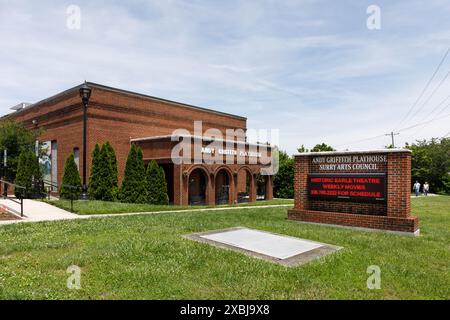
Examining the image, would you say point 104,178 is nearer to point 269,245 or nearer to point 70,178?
point 70,178

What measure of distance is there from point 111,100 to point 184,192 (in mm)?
8083

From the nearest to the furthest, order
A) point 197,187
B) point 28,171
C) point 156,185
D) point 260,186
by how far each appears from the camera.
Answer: point 156,185 < point 28,171 < point 197,187 < point 260,186

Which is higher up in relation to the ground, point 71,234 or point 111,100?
point 111,100

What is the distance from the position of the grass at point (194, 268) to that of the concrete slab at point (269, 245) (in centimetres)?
34

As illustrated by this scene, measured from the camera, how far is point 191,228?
372 inches

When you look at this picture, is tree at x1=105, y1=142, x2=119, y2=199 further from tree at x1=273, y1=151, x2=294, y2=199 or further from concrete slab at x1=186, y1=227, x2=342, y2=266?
tree at x1=273, y1=151, x2=294, y2=199

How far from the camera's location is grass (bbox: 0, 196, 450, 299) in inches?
190

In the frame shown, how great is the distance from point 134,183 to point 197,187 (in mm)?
7243

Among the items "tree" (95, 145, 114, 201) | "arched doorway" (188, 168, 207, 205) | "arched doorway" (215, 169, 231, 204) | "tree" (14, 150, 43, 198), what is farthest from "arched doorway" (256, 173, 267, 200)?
"tree" (14, 150, 43, 198)

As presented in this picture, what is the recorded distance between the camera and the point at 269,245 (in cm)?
751

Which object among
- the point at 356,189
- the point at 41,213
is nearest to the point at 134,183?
the point at 41,213

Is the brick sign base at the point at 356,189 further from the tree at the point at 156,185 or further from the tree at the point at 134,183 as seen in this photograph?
the tree at the point at 134,183
